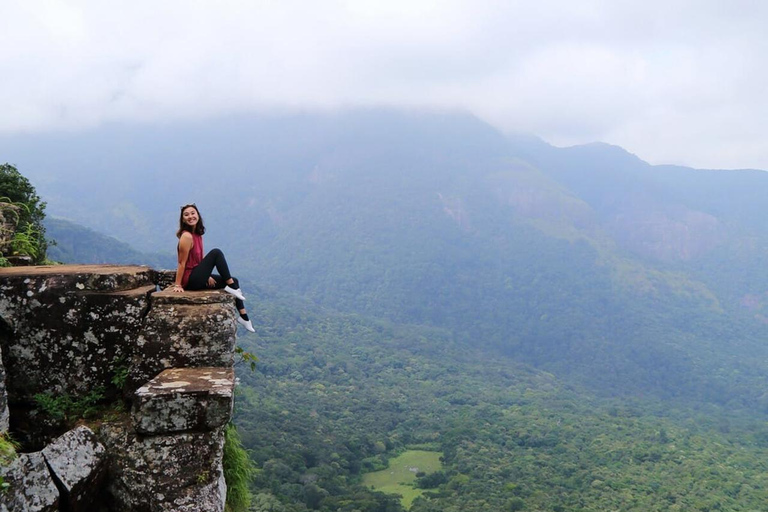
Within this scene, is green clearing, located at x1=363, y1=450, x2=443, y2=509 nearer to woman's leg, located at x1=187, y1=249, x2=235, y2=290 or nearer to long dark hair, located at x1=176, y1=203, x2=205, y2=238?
long dark hair, located at x1=176, y1=203, x2=205, y2=238

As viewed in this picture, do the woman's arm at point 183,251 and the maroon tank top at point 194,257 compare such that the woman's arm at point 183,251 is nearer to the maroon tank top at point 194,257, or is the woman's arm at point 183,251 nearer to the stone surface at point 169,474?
the maroon tank top at point 194,257

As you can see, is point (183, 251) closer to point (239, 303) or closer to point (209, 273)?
point (209, 273)

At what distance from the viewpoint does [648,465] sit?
7650cm

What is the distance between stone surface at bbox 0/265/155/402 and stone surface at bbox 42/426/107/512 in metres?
0.81

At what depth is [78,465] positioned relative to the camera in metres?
4.50

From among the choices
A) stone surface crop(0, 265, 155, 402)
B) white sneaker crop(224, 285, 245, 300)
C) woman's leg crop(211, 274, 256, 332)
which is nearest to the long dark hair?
woman's leg crop(211, 274, 256, 332)

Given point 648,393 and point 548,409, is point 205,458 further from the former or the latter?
point 648,393

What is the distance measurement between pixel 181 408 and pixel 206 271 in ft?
7.22

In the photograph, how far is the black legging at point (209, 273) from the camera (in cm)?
634

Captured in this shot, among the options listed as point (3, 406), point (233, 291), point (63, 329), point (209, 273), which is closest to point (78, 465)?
point (3, 406)

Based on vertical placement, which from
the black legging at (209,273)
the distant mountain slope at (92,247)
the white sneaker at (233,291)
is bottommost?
the distant mountain slope at (92,247)

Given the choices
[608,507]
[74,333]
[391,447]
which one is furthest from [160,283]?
[391,447]

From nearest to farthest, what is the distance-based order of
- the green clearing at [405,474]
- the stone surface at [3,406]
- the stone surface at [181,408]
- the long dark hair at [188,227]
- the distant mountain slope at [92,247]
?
the stone surface at [181,408]
the stone surface at [3,406]
the long dark hair at [188,227]
the green clearing at [405,474]
the distant mountain slope at [92,247]

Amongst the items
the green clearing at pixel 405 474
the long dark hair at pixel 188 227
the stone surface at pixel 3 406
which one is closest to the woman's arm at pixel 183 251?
the long dark hair at pixel 188 227
